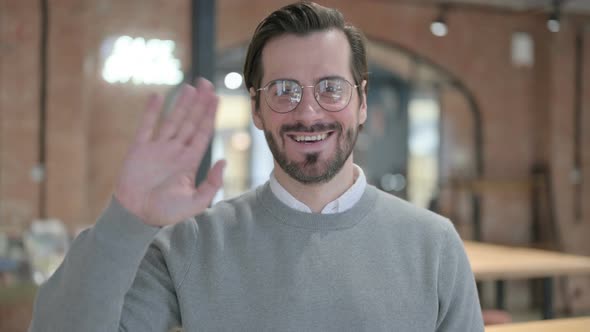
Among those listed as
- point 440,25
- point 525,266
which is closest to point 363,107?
point 525,266

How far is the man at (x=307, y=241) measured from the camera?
144cm

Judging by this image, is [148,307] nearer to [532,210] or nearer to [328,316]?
[328,316]

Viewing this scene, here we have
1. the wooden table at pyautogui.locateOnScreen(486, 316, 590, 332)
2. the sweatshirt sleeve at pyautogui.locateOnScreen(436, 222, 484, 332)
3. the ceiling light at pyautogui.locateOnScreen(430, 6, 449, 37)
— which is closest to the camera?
the sweatshirt sleeve at pyautogui.locateOnScreen(436, 222, 484, 332)

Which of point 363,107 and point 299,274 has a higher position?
point 363,107

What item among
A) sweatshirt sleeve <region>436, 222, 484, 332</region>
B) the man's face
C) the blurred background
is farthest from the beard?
the blurred background

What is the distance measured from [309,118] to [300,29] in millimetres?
212

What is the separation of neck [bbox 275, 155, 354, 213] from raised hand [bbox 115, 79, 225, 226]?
16.9 inches

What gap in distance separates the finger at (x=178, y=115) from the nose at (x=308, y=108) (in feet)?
1.24

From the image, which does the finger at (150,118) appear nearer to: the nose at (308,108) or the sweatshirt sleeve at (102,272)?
the sweatshirt sleeve at (102,272)

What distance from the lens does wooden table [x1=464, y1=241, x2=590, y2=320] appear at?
3.19 metres

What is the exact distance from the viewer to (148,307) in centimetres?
142

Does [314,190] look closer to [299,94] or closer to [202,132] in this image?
[299,94]

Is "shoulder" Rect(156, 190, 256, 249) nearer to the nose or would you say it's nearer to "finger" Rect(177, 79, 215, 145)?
the nose

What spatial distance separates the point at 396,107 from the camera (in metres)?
9.22
